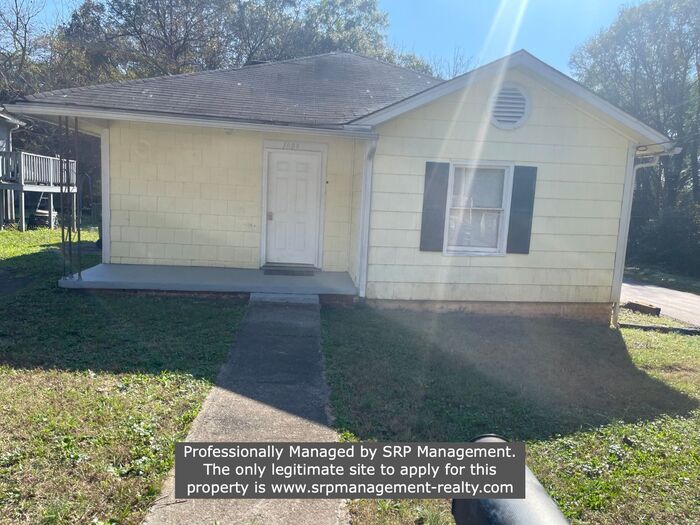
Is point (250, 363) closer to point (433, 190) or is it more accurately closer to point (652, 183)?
point (433, 190)

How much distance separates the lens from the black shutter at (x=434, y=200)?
7141mm

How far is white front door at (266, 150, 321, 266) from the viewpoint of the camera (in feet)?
28.8

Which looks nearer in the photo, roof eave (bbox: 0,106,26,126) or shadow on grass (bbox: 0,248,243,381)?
shadow on grass (bbox: 0,248,243,381)

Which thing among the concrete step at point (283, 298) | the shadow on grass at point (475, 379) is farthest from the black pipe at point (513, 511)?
the concrete step at point (283, 298)

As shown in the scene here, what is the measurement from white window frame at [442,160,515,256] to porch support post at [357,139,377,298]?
1104mm

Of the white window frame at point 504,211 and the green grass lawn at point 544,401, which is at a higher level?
the white window frame at point 504,211

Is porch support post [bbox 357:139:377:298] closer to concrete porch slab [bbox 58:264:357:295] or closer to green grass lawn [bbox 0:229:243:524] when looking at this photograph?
concrete porch slab [bbox 58:264:357:295]

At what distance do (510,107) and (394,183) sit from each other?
1.91 m

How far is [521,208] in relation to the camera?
24.0 feet

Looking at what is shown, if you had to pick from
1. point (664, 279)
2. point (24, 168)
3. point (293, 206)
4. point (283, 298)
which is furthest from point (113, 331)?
point (664, 279)

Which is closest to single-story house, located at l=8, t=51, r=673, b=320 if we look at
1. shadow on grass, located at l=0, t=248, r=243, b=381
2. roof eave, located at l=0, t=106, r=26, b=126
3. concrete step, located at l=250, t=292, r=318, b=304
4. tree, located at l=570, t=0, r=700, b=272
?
concrete step, located at l=250, t=292, r=318, b=304

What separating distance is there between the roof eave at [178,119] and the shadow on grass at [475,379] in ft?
8.21

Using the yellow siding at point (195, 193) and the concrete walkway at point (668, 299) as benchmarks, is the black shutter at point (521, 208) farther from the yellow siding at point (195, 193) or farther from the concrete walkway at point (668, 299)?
the concrete walkway at point (668, 299)

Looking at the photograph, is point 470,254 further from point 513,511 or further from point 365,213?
point 513,511
